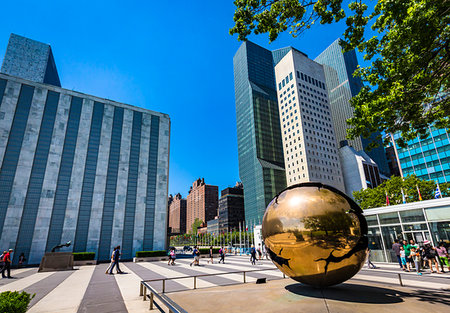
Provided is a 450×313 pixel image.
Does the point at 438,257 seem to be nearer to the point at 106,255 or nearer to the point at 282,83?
the point at 106,255

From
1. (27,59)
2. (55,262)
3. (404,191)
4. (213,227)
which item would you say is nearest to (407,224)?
(404,191)

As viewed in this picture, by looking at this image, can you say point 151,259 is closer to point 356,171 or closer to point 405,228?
point 405,228

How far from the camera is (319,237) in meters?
5.83

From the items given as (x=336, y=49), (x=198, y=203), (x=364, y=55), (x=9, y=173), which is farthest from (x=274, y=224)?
(x=198, y=203)

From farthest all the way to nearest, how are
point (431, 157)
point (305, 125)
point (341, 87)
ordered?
1. point (341, 87)
2. point (305, 125)
3. point (431, 157)

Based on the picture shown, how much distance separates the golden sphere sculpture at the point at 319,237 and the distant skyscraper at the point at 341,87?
5153 inches

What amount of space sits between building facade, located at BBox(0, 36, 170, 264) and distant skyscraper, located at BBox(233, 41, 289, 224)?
64.9 meters

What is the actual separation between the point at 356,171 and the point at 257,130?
47.3m

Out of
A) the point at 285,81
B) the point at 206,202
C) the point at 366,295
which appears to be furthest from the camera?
the point at 206,202

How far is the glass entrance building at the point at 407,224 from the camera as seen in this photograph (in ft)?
60.1

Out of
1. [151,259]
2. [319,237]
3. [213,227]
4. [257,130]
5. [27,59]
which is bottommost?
[151,259]

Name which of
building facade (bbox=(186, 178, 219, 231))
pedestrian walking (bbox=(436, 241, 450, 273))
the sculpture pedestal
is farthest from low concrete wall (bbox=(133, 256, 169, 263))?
building facade (bbox=(186, 178, 219, 231))

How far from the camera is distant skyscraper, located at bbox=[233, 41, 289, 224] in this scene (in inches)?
4104

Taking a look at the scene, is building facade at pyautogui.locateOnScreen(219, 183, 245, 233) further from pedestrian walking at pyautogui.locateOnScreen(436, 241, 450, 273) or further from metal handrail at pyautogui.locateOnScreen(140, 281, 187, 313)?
metal handrail at pyautogui.locateOnScreen(140, 281, 187, 313)
